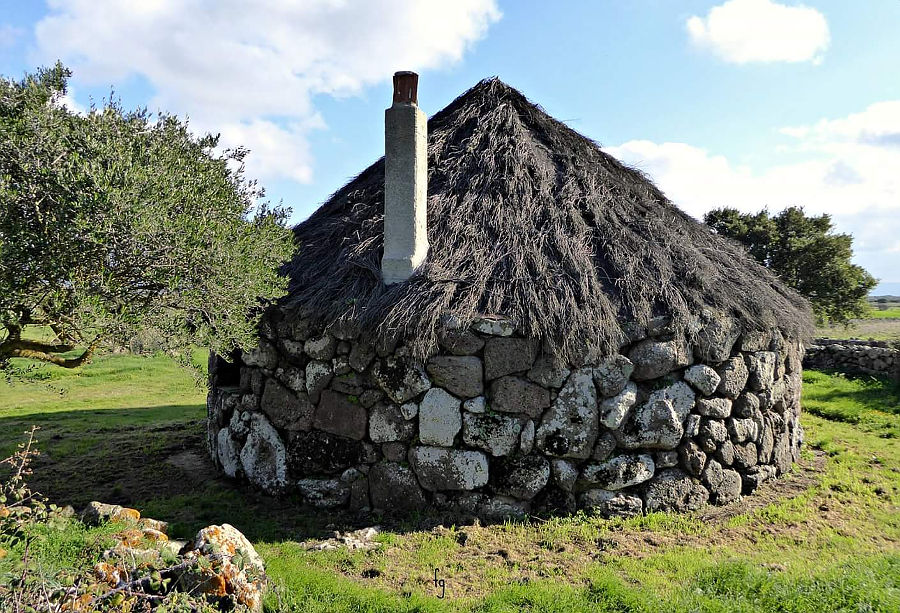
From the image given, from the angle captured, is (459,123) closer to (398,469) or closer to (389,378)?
(389,378)

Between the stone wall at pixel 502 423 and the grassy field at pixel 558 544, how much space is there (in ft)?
0.93

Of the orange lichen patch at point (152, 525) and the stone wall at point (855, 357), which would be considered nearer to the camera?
the orange lichen patch at point (152, 525)

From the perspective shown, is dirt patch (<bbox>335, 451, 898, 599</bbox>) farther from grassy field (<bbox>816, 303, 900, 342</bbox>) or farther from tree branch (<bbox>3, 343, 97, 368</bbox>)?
grassy field (<bbox>816, 303, 900, 342</bbox>)

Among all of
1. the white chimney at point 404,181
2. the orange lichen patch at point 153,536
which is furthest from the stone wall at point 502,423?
the orange lichen patch at point 153,536

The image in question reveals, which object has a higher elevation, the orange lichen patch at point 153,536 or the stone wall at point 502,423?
the stone wall at point 502,423

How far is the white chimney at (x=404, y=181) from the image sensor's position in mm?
6309

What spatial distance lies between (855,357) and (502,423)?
43.0ft

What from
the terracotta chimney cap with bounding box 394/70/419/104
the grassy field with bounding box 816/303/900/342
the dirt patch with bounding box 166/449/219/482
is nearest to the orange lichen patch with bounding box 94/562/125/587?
the dirt patch with bounding box 166/449/219/482

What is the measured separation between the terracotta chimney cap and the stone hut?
23mm

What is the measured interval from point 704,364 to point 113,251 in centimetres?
577

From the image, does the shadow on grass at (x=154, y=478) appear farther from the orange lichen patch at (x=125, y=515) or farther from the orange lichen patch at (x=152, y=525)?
the orange lichen patch at (x=125, y=515)

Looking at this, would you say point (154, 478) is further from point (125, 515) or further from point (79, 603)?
point (79, 603)

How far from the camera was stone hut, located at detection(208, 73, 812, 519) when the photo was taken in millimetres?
5867

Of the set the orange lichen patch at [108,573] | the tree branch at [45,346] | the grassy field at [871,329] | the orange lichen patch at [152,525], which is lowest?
the orange lichen patch at [152,525]
